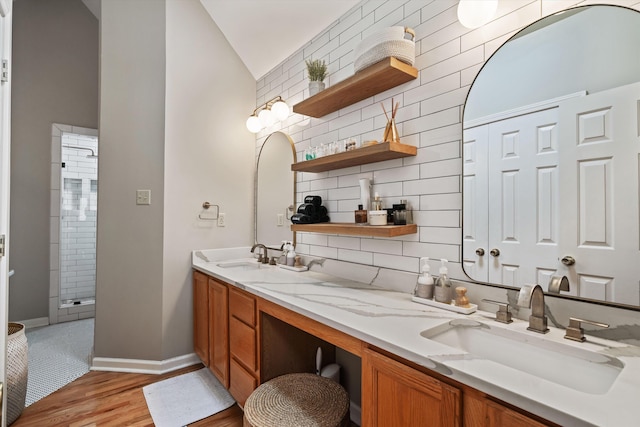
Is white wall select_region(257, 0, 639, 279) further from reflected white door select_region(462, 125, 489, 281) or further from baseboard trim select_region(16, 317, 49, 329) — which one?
baseboard trim select_region(16, 317, 49, 329)

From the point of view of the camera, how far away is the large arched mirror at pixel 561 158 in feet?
3.28

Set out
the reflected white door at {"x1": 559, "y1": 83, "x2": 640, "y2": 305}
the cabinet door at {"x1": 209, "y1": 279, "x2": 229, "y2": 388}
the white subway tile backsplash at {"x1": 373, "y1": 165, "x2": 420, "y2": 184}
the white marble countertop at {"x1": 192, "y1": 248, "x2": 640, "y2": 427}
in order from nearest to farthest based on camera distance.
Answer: the white marble countertop at {"x1": 192, "y1": 248, "x2": 640, "y2": 427}
the reflected white door at {"x1": 559, "y1": 83, "x2": 640, "y2": 305}
the white subway tile backsplash at {"x1": 373, "y1": 165, "x2": 420, "y2": 184}
the cabinet door at {"x1": 209, "y1": 279, "x2": 229, "y2": 388}

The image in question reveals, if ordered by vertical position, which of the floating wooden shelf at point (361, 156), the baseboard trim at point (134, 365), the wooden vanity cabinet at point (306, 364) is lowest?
the baseboard trim at point (134, 365)

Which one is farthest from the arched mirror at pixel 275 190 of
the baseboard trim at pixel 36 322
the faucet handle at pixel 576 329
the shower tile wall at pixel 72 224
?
the baseboard trim at pixel 36 322

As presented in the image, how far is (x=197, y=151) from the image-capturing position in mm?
2658

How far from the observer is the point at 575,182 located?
1081mm

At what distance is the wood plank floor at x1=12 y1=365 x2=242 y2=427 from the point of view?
74.0 inches

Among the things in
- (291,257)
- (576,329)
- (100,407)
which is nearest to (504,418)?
(576,329)

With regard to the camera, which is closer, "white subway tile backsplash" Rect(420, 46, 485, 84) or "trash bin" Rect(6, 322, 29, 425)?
"white subway tile backsplash" Rect(420, 46, 485, 84)

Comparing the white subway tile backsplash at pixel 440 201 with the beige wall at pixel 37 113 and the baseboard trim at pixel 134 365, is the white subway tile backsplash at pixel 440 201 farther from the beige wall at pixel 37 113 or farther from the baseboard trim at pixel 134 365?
the beige wall at pixel 37 113

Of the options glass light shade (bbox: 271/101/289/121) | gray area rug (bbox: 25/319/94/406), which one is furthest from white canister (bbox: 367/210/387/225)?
gray area rug (bbox: 25/319/94/406)

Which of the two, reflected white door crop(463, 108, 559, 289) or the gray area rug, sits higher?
reflected white door crop(463, 108, 559, 289)

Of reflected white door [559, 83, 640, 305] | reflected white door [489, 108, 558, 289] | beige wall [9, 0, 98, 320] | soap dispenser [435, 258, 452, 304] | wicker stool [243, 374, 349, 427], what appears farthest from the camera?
beige wall [9, 0, 98, 320]

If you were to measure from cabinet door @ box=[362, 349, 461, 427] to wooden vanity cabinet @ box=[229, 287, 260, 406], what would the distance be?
836 mm
